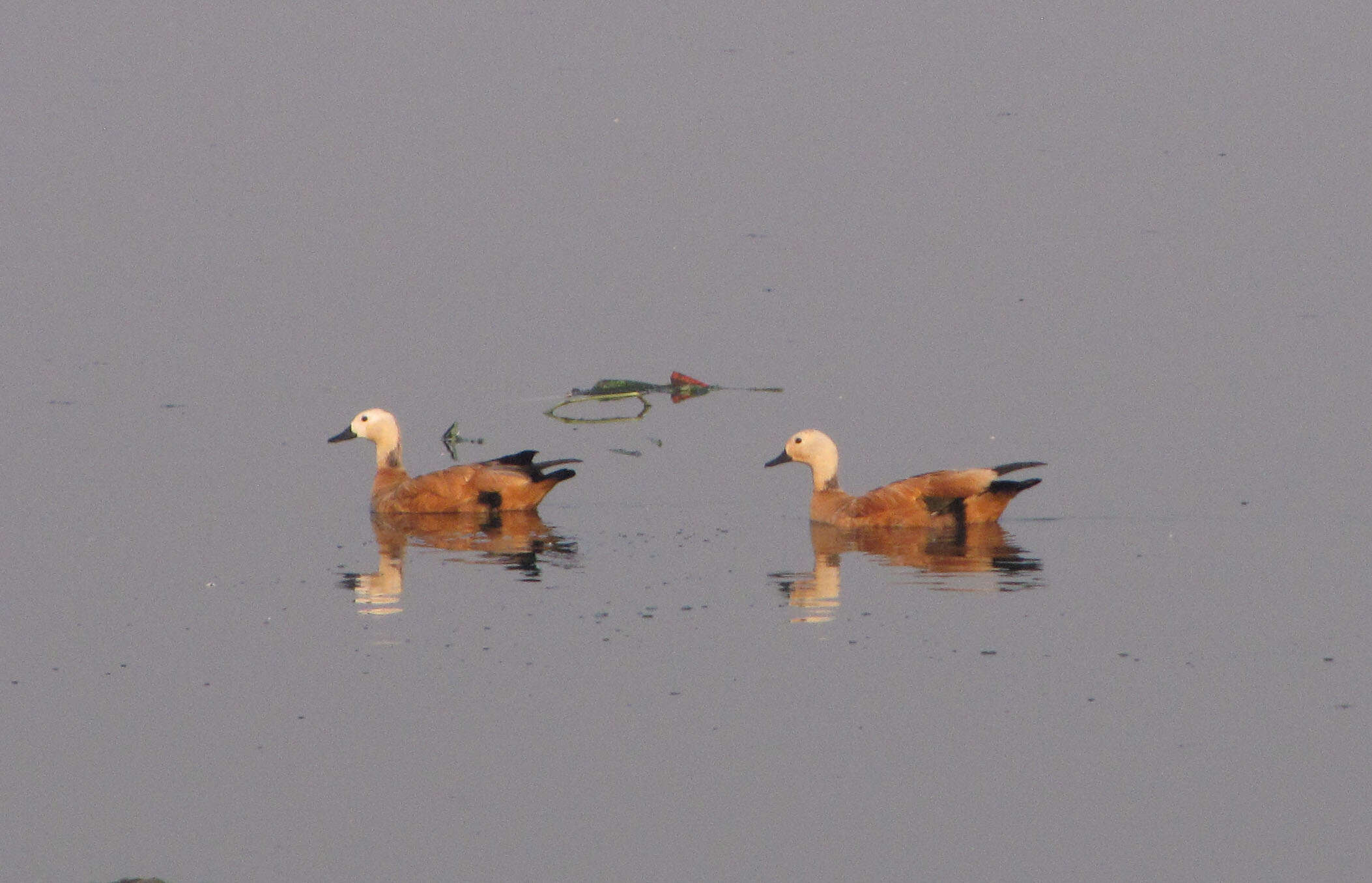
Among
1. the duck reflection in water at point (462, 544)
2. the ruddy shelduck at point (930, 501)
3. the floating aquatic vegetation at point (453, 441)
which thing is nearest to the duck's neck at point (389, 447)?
the floating aquatic vegetation at point (453, 441)

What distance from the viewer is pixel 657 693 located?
1301 centimetres

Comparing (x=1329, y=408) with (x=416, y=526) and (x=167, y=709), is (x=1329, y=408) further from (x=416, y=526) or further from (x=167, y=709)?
(x=167, y=709)

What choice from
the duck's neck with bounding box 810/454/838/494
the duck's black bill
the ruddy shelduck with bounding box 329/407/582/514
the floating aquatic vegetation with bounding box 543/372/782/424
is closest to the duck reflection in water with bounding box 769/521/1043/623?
the duck's neck with bounding box 810/454/838/494

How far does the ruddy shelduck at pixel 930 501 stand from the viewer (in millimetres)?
19000

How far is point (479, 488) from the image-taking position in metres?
20.5

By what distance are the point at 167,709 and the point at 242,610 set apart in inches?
103

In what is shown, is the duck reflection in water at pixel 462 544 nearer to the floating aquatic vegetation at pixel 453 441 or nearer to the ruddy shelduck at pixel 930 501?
the floating aquatic vegetation at pixel 453 441

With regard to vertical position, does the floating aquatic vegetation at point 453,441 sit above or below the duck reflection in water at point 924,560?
above

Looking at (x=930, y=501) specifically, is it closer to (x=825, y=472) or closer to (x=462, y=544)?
(x=825, y=472)

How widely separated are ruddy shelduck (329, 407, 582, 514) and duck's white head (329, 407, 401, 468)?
986mm

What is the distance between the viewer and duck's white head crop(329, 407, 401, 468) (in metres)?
21.8

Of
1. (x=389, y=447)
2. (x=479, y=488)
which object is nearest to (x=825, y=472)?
(x=479, y=488)

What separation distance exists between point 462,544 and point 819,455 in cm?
354

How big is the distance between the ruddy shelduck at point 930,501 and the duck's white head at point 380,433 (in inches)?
178
